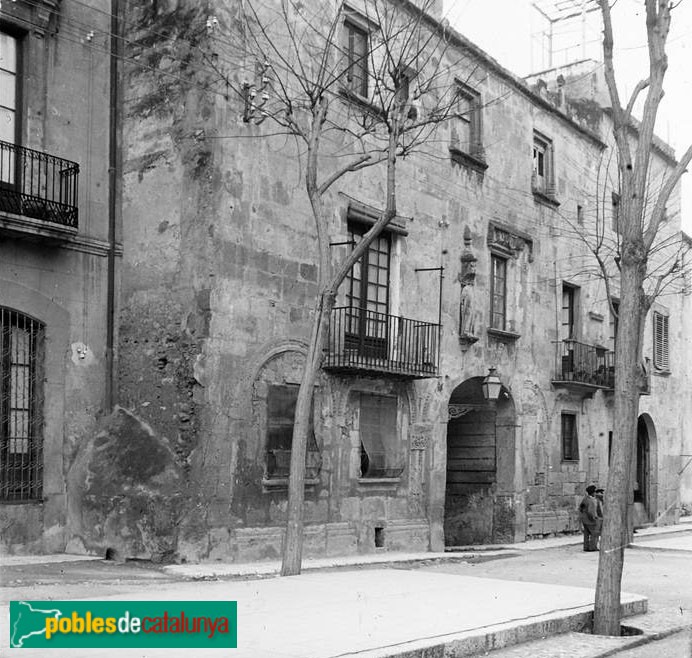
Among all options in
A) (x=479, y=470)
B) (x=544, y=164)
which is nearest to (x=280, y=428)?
(x=479, y=470)

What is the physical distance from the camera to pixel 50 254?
14.4 meters

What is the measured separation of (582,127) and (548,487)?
9055 millimetres

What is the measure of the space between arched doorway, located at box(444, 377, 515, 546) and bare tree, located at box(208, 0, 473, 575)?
6.26 m

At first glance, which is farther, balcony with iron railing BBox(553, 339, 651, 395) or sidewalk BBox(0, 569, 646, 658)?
balcony with iron railing BBox(553, 339, 651, 395)

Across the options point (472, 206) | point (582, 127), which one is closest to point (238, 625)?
point (472, 206)

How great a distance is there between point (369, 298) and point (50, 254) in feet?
18.9

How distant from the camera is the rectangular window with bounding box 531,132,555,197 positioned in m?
23.6

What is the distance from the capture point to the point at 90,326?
1503 centimetres

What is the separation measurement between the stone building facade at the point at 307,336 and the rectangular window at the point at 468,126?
2.1 inches

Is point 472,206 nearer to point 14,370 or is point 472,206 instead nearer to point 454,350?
point 454,350

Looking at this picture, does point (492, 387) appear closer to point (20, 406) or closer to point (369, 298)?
point (369, 298)

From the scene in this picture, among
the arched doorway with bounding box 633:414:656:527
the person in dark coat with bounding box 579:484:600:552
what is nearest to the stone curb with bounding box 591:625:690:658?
the person in dark coat with bounding box 579:484:600:552
